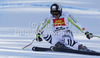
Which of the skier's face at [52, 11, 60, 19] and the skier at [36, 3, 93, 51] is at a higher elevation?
the skier's face at [52, 11, 60, 19]

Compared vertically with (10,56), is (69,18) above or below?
above

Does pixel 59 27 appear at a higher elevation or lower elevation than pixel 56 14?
lower

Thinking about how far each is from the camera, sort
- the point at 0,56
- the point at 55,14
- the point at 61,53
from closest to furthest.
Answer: the point at 0,56, the point at 61,53, the point at 55,14

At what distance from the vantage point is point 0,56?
7582 mm

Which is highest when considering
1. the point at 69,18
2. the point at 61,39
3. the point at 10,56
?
the point at 69,18

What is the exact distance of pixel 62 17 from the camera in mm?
8812

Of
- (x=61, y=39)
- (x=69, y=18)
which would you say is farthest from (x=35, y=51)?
(x=69, y=18)

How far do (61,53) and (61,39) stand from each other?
75cm

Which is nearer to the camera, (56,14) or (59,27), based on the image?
(56,14)

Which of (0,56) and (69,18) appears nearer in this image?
(0,56)

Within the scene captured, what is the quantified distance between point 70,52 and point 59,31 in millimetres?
908

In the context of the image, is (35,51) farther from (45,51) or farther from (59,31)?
(59,31)

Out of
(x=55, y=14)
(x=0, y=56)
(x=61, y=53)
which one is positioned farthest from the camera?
(x=55, y=14)

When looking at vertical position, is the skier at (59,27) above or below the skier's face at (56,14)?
below
